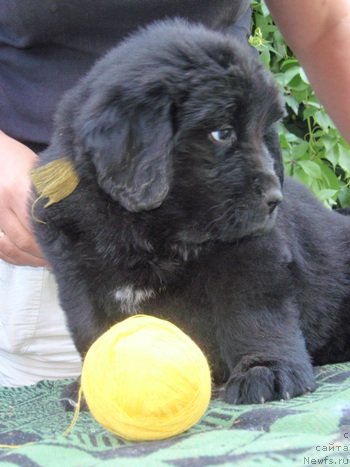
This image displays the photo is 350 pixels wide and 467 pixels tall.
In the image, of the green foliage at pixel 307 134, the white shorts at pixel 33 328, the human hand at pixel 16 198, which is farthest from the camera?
the green foliage at pixel 307 134

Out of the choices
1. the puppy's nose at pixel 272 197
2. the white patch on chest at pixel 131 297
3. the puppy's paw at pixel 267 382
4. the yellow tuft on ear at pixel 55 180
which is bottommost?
the puppy's paw at pixel 267 382

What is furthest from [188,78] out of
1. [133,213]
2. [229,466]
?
[229,466]

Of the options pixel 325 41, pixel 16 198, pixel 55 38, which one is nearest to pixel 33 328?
pixel 16 198

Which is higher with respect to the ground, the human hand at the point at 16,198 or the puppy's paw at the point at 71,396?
the human hand at the point at 16,198

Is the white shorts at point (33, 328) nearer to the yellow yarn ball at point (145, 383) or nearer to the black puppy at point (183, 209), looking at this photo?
the black puppy at point (183, 209)

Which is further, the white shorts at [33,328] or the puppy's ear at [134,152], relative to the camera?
the white shorts at [33,328]

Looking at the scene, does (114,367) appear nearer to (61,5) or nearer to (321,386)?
(321,386)

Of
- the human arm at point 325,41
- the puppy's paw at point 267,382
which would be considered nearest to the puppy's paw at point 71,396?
the puppy's paw at point 267,382
